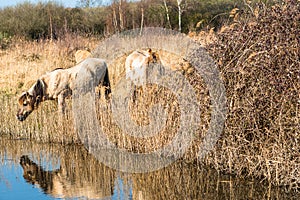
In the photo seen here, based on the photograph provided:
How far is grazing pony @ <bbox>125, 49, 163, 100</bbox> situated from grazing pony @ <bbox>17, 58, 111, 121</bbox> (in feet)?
2.86

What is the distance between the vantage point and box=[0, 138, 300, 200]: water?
7.42m

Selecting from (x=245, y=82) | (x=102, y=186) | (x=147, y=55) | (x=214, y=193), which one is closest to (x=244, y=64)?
(x=245, y=82)

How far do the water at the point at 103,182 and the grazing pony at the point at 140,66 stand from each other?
160cm

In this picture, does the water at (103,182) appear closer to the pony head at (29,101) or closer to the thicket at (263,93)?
the thicket at (263,93)

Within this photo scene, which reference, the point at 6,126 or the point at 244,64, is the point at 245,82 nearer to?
the point at 244,64

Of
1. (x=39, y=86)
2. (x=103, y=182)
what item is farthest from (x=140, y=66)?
(x=103, y=182)

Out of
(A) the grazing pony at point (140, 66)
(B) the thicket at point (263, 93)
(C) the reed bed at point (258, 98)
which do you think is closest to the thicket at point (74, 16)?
(A) the grazing pony at point (140, 66)

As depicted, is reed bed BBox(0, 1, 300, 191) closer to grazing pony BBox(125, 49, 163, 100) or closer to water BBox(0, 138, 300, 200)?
water BBox(0, 138, 300, 200)

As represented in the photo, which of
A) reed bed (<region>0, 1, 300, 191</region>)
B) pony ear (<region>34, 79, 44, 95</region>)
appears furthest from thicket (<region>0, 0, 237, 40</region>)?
reed bed (<region>0, 1, 300, 191</region>)

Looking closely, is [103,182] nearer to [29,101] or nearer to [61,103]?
[61,103]

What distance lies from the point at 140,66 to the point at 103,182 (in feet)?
11.8

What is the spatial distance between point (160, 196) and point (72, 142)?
10.4 ft

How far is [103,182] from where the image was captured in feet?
26.5

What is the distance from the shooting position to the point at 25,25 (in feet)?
91.6
